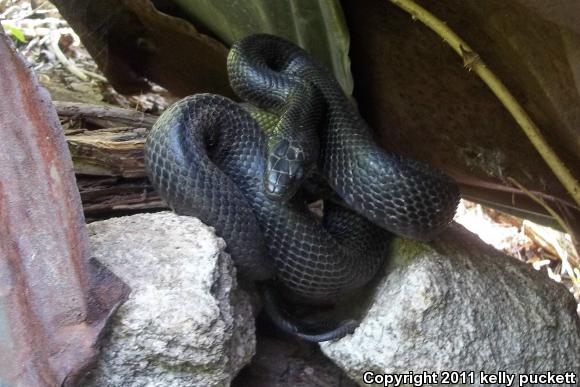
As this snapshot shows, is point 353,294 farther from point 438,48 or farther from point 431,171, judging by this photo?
point 438,48

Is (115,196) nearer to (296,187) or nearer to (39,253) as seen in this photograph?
(296,187)

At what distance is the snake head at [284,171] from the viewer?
87.8 inches

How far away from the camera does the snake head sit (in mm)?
2230

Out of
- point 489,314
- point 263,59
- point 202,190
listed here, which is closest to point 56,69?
point 263,59

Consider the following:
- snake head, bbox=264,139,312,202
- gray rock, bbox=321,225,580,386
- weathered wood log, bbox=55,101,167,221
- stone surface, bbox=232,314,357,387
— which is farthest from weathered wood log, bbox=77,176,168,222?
gray rock, bbox=321,225,580,386

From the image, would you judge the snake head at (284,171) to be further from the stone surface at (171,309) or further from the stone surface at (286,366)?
the stone surface at (286,366)

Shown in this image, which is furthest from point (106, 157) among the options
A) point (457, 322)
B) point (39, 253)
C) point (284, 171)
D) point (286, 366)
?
point (457, 322)

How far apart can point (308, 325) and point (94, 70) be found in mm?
2309

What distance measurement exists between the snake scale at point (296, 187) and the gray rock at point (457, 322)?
0.35 ft

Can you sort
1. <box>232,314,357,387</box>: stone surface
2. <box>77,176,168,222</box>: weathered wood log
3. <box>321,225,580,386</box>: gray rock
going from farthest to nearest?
<box>77,176,168,222</box>: weathered wood log → <box>232,314,357,387</box>: stone surface → <box>321,225,580,386</box>: gray rock

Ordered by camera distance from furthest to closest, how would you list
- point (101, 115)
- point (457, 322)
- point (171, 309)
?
point (101, 115), point (457, 322), point (171, 309)

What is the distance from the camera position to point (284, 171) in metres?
2.27

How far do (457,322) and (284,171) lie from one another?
0.73 metres

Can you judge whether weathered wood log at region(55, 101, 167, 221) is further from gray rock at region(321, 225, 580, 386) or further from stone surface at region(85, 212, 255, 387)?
gray rock at region(321, 225, 580, 386)
